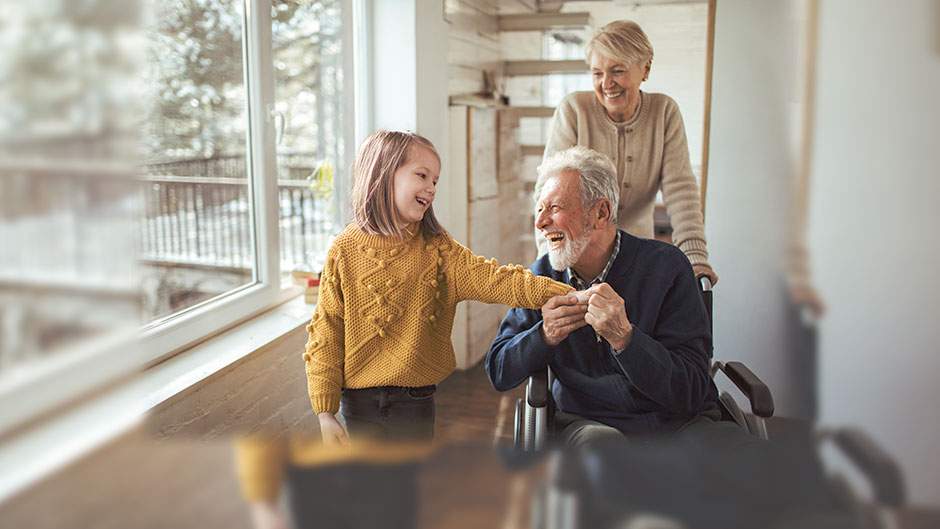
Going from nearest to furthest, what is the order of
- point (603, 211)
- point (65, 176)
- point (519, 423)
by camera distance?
point (65, 176) < point (603, 211) < point (519, 423)

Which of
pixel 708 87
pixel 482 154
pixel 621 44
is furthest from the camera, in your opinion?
pixel 482 154

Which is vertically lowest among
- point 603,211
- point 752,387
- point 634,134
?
point 752,387

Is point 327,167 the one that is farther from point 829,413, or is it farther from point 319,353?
point 829,413

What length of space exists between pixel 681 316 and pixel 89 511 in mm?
891

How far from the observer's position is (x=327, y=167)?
219cm

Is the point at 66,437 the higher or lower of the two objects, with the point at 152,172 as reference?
lower

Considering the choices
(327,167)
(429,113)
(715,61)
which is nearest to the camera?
(715,61)

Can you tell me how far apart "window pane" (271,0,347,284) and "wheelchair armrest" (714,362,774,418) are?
1236mm

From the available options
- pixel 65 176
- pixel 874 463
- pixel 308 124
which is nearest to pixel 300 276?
pixel 308 124

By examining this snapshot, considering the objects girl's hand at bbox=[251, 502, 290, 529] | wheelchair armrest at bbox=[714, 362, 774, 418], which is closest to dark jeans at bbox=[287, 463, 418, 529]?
girl's hand at bbox=[251, 502, 290, 529]

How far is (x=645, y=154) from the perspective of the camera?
5.08ft

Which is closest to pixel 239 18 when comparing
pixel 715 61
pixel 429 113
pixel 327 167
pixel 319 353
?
pixel 327 167

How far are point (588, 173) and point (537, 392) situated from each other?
357 millimetres

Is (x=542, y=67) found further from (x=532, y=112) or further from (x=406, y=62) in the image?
(x=406, y=62)
